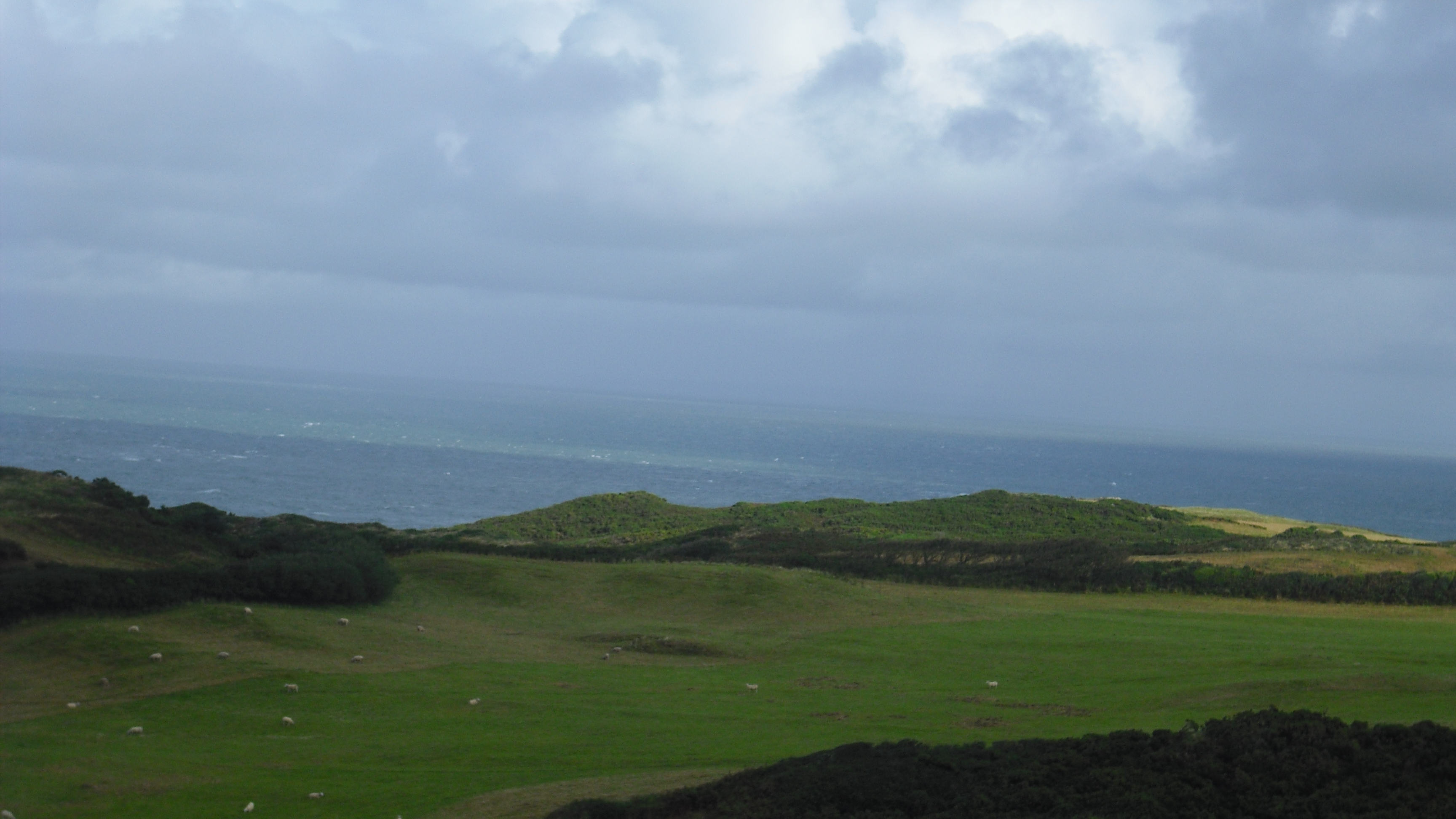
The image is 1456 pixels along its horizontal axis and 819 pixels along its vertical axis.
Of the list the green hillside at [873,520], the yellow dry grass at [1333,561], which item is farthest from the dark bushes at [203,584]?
the yellow dry grass at [1333,561]

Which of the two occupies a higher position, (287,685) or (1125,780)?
(1125,780)

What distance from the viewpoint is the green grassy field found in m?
15.8

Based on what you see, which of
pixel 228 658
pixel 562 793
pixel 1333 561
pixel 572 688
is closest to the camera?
pixel 562 793

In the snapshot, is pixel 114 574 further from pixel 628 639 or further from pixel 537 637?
pixel 628 639

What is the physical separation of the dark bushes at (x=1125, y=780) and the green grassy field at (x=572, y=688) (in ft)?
8.29

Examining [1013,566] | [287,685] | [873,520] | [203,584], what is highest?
[873,520]

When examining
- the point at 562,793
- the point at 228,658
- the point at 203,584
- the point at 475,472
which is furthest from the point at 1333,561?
the point at 475,472

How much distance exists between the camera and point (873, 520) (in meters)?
64.9

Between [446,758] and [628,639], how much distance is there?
10574 millimetres

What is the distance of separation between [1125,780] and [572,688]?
13129 millimetres

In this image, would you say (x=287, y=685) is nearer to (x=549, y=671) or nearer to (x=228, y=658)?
(x=228, y=658)

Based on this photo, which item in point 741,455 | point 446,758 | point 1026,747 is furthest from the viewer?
point 741,455

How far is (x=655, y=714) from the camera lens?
20031 mm

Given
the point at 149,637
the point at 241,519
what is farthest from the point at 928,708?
the point at 241,519
